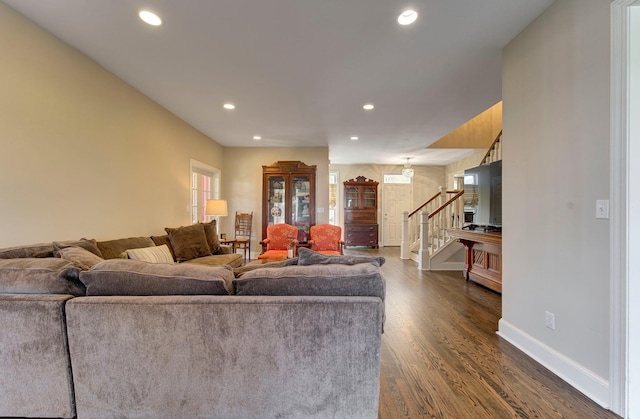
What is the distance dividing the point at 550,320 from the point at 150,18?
3694 mm

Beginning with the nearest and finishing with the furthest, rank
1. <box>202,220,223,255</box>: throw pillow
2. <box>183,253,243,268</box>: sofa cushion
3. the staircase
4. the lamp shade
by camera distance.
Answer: <box>183,253,243,268</box>: sofa cushion
<box>202,220,223,255</box>: throw pillow
the lamp shade
the staircase

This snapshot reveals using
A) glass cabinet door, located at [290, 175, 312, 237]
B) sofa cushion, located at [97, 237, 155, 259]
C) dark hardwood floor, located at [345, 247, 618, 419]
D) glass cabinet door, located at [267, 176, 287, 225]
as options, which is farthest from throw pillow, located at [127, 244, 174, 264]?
glass cabinet door, located at [290, 175, 312, 237]

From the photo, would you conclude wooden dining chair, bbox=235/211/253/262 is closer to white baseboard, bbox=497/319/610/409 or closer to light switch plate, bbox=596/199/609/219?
white baseboard, bbox=497/319/610/409

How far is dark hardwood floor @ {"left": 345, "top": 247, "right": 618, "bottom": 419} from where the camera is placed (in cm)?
151

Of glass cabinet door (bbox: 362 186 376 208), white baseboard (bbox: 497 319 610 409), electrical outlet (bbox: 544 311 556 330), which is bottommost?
white baseboard (bbox: 497 319 610 409)

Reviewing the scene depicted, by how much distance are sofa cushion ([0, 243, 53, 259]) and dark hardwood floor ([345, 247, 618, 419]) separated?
250 cm

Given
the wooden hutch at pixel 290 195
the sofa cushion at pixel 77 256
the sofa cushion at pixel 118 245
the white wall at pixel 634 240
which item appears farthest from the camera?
the wooden hutch at pixel 290 195

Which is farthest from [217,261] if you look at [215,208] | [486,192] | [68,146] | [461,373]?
[486,192]

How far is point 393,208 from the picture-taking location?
329 inches

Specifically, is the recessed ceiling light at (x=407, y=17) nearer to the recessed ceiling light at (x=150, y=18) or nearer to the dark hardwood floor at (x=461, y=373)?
the recessed ceiling light at (x=150, y=18)

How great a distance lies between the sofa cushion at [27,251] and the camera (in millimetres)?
1708

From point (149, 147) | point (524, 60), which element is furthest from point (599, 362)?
point (149, 147)

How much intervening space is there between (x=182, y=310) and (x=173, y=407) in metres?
0.51

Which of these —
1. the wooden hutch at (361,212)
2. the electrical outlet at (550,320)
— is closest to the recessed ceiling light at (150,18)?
the electrical outlet at (550,320)
